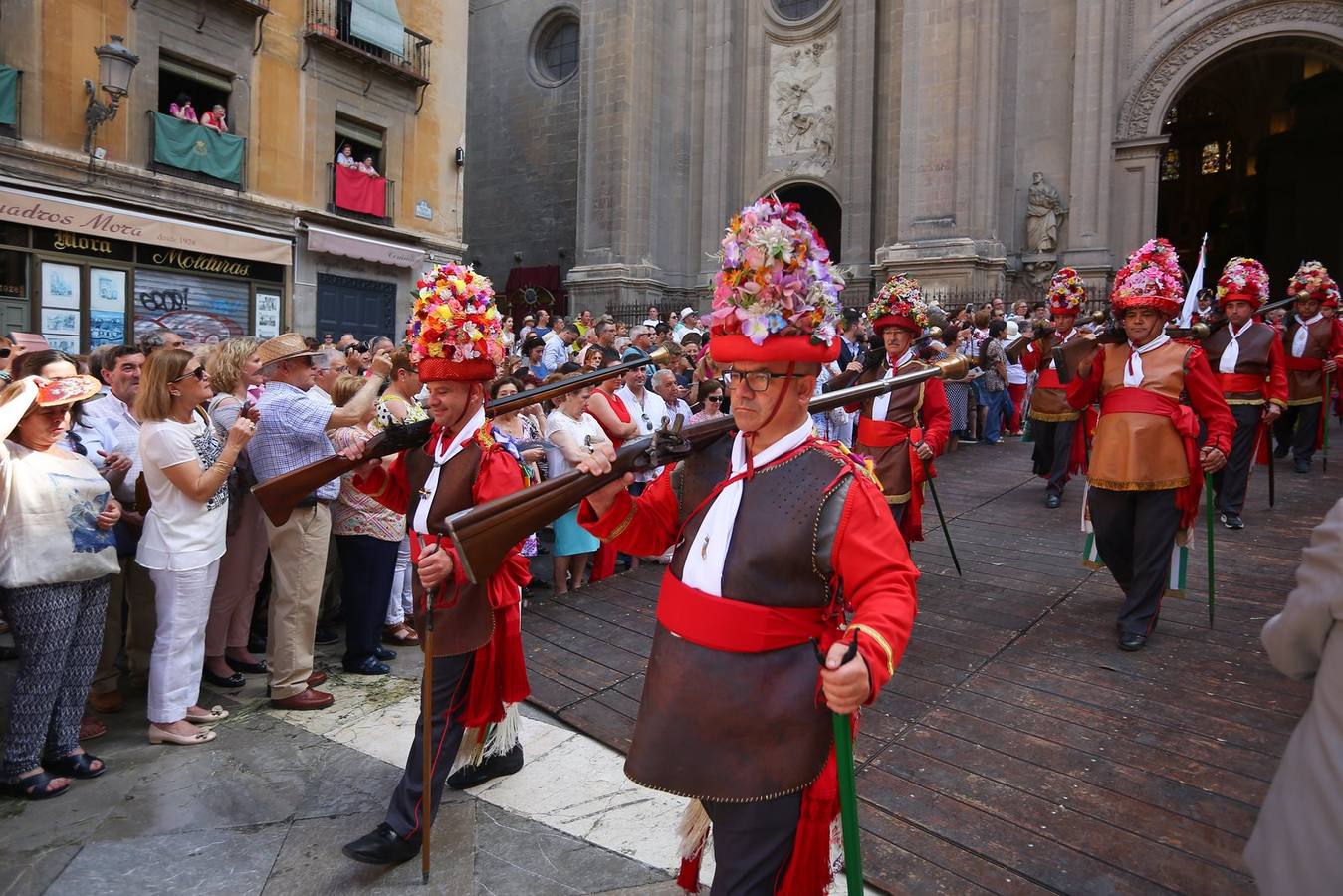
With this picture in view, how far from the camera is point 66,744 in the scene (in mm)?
4062

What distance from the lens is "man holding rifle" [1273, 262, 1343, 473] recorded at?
32.0 ft

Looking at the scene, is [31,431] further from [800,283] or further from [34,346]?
[800,283]

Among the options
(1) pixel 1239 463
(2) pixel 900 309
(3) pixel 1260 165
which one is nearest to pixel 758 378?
(2) pixel 900 309

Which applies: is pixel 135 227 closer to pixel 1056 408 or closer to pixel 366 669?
pixel 366 669

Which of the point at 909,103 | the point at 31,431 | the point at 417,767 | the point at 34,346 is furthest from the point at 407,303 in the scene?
the point at 417,767

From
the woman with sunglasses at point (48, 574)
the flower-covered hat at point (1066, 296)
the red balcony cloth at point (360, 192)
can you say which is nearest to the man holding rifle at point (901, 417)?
the flower-covered hat at point (1066, 296)

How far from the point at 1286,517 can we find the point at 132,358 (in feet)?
32.4

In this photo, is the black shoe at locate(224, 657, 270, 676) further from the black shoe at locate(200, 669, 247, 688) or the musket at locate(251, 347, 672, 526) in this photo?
the musket at locate(251, 347, 672, 526)

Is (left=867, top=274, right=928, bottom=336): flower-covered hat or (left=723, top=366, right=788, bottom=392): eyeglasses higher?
(left=867, top=274, right=928, bottom=336): flower-covered hat

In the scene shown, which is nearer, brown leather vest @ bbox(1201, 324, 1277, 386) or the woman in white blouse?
the woman in white blouse

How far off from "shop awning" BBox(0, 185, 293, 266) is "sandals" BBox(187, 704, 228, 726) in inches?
450

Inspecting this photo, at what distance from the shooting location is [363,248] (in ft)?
57.6

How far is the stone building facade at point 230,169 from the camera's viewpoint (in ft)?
42.0

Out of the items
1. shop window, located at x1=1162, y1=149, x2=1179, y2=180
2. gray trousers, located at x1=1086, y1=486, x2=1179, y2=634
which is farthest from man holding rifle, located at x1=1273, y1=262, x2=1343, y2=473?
shop window, located at x1=1162, y1=149, x2=1179, y2=180
